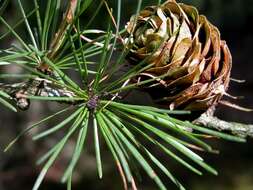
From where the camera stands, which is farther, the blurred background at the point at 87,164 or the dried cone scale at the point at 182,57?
the blurred background at the point at 87,164


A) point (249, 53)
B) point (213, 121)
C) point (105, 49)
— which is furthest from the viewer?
point (249, 53)

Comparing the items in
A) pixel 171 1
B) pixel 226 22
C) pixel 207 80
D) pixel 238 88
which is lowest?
pixel 238 88

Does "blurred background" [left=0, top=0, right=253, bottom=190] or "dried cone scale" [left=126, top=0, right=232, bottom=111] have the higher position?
"dried cone scale" [left=126, top=0, right=232, bottom=111]

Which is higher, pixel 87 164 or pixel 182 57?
pixel 182 57

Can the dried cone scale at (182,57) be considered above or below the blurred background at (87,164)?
above

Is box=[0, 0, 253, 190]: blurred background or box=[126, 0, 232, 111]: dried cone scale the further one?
box=[0, 0, 253, 190]: blurred background

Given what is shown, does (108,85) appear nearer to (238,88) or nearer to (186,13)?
(186,13)

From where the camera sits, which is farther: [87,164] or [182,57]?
[87,164]

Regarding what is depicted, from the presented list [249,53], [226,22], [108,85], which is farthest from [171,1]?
[249,53]
